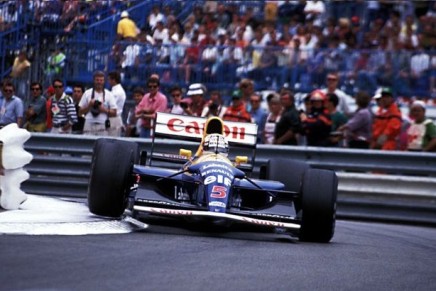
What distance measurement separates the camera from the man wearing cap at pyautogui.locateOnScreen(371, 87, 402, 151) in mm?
16000

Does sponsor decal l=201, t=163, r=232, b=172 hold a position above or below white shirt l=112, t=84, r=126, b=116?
below

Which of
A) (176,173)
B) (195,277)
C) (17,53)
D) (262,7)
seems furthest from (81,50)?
(195,277)

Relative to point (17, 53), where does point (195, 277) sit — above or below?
below

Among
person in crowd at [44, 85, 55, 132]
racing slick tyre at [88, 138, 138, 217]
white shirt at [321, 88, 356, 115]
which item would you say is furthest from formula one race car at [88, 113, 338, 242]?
white shirt at [321, 88, 356, 115]

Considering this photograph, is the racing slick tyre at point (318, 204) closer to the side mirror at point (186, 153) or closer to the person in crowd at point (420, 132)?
the side mirror at point (186, 153)

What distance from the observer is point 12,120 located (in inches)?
664

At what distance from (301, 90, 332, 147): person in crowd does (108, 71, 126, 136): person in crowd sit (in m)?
2.70

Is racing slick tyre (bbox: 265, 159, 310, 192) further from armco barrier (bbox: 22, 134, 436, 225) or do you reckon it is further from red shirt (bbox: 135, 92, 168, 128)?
red shirt (bbox: 135, 92, 168, 128)

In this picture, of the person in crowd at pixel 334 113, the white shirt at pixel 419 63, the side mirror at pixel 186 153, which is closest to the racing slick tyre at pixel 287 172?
the side mirror at pixel 186 153

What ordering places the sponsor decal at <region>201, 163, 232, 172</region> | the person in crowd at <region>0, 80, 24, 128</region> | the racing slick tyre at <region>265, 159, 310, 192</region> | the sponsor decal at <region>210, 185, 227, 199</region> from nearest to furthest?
the sponsor decal at <region>210, 185, 227, 199</region>
the sponsor decal at <region>201, 163, 232, 172</region>
the racing slick tyre at <region>265, 159, 310, 192</region>
the person in crowd at <region>0, 80, 24, 128</region>

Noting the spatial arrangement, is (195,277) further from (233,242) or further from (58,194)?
(58,194)

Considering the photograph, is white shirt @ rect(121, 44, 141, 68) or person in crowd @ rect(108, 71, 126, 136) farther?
white shirt @ rect(121, 44, 141, 68)

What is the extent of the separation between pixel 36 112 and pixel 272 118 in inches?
138

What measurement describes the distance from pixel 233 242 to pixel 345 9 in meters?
12.4
